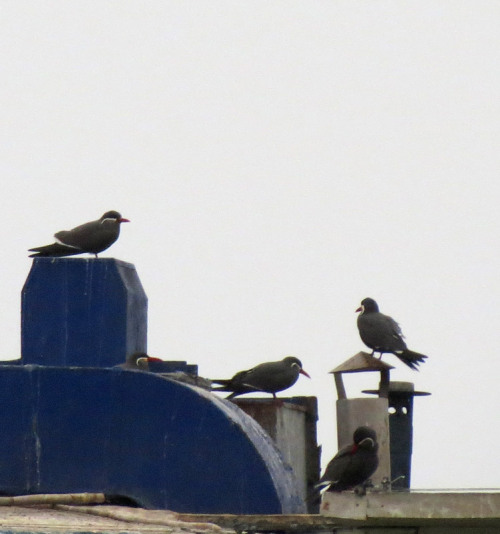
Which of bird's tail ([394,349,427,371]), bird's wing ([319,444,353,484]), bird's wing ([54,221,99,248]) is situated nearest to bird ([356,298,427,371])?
bird's tail ([394,349,427,371])

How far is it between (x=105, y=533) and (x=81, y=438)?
1.23 m

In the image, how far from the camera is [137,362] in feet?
25.2

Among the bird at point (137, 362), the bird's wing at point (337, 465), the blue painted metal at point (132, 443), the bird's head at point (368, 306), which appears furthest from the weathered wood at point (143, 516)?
the bird's head at point (368, 306)

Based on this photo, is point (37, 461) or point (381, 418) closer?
point (37, 461)

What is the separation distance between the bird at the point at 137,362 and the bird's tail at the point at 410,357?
17.8ft

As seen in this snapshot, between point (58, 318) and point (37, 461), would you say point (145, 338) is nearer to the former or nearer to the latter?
point (58, 318)

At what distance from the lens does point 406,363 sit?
42.7 ft

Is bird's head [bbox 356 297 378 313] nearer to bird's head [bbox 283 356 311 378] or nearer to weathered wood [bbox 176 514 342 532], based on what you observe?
bird's head [bbox 283 356 311 378]

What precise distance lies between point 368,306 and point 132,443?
24.0 feet

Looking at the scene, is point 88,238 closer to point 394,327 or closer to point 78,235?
point 78,235

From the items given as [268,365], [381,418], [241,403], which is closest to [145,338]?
[241,403]

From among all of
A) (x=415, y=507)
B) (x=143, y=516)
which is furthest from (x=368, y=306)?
(x=143, y=516)

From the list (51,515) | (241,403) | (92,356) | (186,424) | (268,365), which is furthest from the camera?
(268,365)

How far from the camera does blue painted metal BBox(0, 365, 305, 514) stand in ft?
23.3
